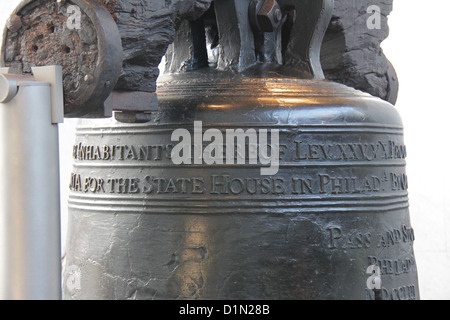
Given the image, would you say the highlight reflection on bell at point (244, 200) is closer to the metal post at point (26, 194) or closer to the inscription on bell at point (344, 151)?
the inscription on bell at point (344, 151)

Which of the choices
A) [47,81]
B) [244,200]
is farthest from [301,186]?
[47,81]

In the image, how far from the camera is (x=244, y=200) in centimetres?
155

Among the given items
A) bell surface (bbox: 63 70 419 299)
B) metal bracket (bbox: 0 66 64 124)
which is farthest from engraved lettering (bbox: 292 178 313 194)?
metal bracket (bbox: 0 66 64 124)

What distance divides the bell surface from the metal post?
0.34 metres

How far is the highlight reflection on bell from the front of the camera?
156 cm

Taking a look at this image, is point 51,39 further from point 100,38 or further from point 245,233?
point 245,233

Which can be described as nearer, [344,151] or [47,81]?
[47,81]

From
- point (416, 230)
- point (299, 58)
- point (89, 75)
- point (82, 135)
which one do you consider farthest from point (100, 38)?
point (416, 230)

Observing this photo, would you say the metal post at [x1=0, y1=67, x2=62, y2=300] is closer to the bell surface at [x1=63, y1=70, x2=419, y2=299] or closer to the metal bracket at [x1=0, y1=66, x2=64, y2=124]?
the metal bracket at [x1=0, y1=66, x2=64, y2=124]

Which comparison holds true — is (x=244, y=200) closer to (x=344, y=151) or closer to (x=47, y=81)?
(x=344, y=151)

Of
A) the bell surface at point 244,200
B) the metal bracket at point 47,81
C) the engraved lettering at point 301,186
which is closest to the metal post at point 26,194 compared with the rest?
the metal bracket at point 47,81

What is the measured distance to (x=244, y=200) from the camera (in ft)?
5.10

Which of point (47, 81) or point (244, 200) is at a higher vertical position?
point (47, 81)
